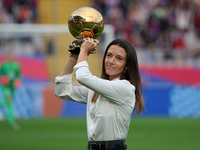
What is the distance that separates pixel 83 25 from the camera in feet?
14.3

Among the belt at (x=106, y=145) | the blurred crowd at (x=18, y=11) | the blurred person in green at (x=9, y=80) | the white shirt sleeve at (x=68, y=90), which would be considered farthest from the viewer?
the blurred crowd at (x=18, y=11)

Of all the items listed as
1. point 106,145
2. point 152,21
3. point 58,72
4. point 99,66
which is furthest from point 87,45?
point 152,21

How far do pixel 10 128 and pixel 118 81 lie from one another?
970cm

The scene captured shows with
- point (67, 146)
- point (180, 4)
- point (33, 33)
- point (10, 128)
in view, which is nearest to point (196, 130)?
point (67, 146)

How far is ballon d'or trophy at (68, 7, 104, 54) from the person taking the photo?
435cm

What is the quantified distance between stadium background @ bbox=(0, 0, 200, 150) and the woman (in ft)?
23.0

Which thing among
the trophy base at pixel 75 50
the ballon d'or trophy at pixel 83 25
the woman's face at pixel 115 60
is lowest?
the woman's face at pixel 115 60

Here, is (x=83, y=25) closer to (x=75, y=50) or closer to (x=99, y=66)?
(x=75, y=50)

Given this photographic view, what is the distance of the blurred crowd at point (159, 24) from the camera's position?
20.0 m

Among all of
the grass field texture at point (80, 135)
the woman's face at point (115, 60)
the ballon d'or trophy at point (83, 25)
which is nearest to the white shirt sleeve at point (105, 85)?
the woman's face at point (115, 60)

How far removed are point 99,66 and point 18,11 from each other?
526 cm

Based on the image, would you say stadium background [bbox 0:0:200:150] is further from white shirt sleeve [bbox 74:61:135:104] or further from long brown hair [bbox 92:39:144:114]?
white shirt sleeve [bbox 74:61:135:104]

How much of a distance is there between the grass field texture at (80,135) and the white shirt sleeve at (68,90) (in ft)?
17.1

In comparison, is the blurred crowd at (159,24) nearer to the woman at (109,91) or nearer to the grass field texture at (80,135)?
the grass field texture at (80,135)
